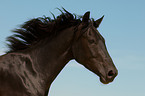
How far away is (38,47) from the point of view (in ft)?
19.2

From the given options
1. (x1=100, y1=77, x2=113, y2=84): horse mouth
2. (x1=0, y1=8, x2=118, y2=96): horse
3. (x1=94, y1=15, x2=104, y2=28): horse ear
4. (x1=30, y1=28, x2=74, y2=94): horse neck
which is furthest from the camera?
(x1=94, y1=15, x2=104, y2=28): horse ear

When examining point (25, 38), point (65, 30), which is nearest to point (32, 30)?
point (25, 38)

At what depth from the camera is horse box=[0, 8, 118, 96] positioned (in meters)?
5.41

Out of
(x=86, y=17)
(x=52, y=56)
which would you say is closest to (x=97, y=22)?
(x=86, y=17)

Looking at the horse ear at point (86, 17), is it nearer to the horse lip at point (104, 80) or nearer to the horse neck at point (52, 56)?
the horse neck at point (52, 56)

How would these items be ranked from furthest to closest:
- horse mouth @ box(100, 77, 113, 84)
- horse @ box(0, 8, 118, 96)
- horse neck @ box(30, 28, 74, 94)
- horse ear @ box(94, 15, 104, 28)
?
horse ear @ box(94, 15, 104, 28) → horse neck @ box(30, 28, 74, 94) → horse mouth @ box(100, 77, 113, 84) → horse @ box(0, 8, 118, 96)

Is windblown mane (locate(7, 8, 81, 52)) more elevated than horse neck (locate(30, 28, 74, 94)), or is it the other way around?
windblown mane (locate(7, 8, 81, 52))

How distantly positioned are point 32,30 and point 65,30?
0.85m

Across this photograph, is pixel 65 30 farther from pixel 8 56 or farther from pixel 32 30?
pixel 8 56

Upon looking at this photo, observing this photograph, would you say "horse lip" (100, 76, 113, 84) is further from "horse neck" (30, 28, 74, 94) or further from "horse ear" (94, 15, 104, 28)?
"horse ear" (94, 15, 104, 28)

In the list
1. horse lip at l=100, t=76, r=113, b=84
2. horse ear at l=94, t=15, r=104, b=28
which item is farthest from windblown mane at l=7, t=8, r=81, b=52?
horse lip at l=100, t=76, r=113, b=84

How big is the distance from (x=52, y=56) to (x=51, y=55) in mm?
33

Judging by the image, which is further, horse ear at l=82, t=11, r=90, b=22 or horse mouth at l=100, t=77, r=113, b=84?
horse ear at l=82, t=11, r=90, b=22

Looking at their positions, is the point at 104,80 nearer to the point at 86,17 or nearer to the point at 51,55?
the point at 51,55
